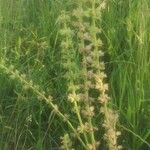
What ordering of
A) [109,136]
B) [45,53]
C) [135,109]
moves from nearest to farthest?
[109,136] → [135,109] → [45,53]

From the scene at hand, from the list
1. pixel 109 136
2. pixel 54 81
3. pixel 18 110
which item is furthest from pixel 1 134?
pixel 109 136

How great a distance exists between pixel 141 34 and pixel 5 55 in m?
0.88

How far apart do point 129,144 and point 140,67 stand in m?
0.40

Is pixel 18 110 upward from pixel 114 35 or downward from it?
downward

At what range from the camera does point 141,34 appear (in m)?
2.52

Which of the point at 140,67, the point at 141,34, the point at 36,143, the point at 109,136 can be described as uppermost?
the point at 141,34

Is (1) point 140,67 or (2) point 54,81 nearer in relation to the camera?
(1) point 140,67

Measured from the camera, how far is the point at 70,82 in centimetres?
205

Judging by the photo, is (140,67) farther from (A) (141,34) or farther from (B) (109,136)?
(B) (109,136)

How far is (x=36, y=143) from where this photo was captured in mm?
2467

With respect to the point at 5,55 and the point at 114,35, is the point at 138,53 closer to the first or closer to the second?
the point at 114,35

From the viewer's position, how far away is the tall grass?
2.25m

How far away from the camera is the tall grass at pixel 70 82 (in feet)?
7.37

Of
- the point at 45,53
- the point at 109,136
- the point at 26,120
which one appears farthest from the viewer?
the point at 45,53
